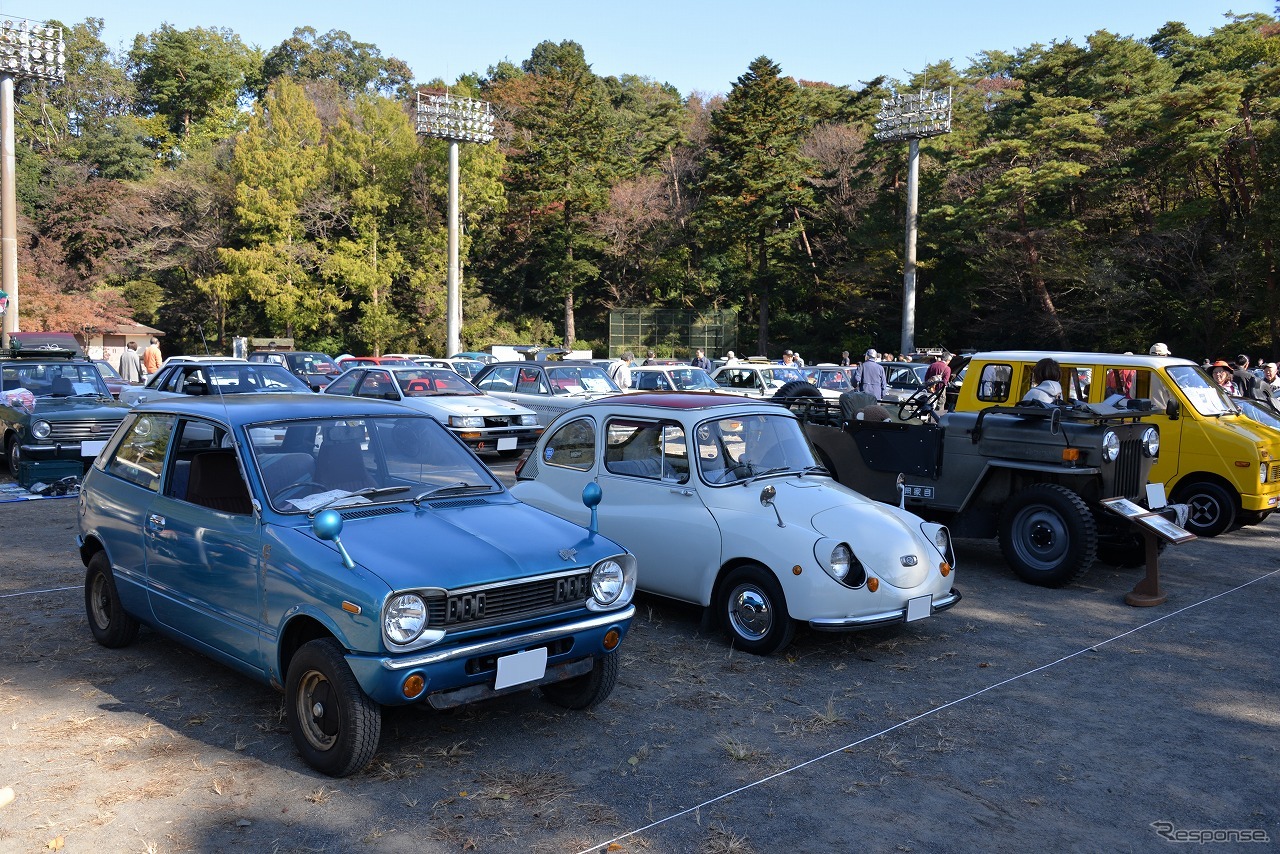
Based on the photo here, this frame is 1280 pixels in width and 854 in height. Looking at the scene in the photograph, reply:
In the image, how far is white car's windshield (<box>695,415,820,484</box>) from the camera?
709cm

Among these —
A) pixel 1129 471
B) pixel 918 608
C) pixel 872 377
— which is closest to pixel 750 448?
pixel 918 608

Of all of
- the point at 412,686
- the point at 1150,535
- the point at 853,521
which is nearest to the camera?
the point at 412,686

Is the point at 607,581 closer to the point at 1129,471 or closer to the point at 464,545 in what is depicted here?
the point at 464,545

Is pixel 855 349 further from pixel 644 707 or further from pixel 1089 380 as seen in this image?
pixel 644 707

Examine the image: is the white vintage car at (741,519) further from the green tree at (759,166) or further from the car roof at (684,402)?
the green tree at (759,166)

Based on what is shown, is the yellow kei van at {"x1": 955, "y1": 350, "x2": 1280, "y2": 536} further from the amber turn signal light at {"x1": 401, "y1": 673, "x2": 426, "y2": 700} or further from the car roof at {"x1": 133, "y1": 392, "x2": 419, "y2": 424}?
the amber turn signal light at {"x1": 401, "y1": 673, "x2": 426, "y2": 700}

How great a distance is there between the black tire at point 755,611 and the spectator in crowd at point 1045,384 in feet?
13.9

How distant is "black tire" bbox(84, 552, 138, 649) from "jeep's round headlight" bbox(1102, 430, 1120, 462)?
7.67 metres

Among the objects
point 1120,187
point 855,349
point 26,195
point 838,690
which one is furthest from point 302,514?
point 26,195

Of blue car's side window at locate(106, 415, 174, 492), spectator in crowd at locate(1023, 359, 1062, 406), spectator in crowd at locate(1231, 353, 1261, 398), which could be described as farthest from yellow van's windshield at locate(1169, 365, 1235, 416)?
blue car's side window at locate(106, 415, 174, 492)

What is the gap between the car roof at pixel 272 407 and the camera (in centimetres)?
554

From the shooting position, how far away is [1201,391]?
1099 cm

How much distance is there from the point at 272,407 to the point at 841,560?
362 cm

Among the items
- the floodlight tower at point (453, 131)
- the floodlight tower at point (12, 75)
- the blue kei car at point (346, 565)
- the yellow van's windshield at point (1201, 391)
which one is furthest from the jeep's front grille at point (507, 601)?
the floodlight tower at point (453, 131)
